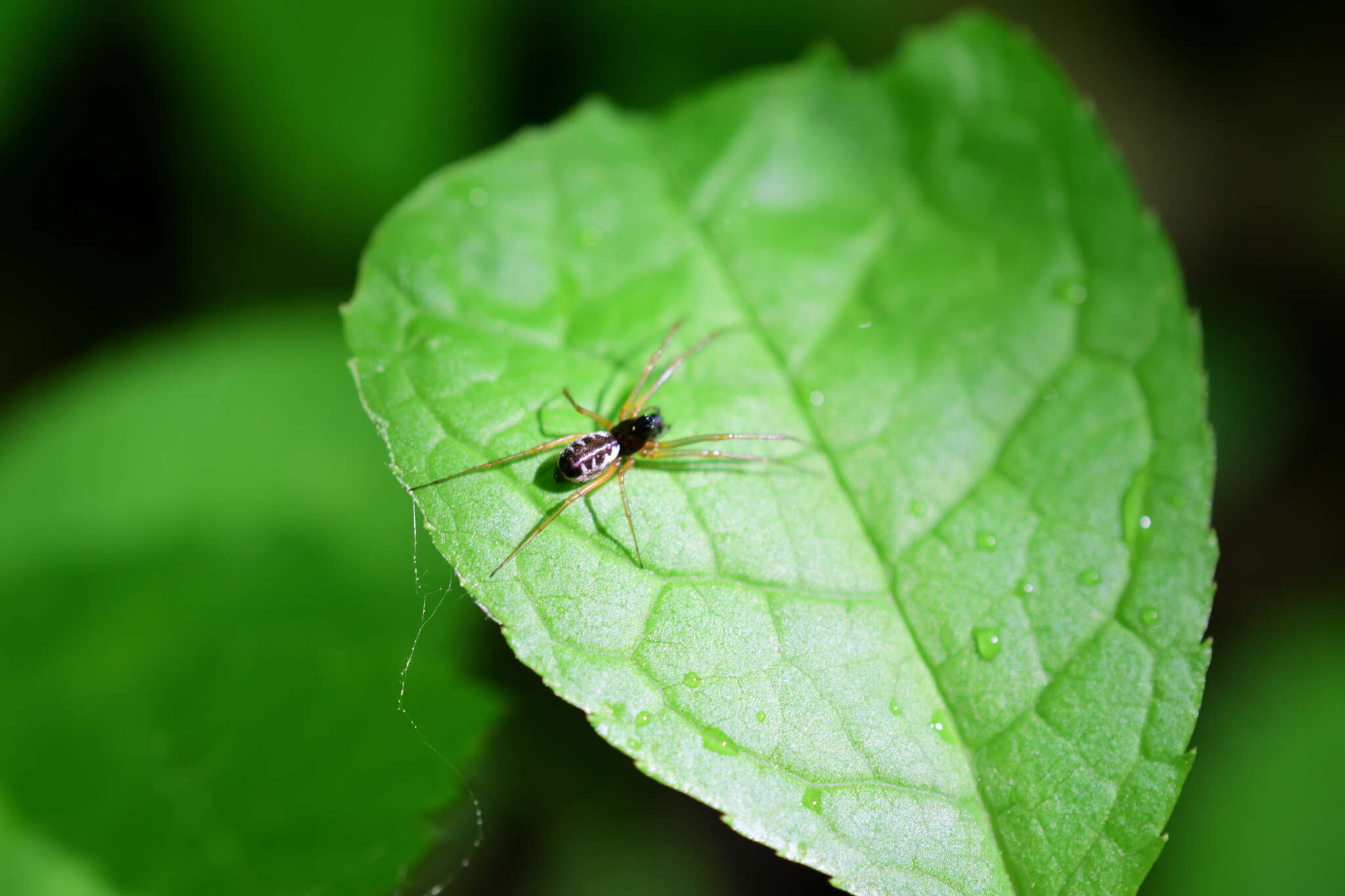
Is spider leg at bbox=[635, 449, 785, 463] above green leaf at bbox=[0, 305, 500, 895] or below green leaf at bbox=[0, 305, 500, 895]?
above

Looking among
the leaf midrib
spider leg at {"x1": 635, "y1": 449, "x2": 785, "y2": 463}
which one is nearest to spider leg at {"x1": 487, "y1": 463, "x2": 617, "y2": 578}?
spider leg at {"x1": 635, "y1": 449, "x2": 785, "y2": 463}

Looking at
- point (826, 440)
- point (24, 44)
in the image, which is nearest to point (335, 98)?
point (24, 44)

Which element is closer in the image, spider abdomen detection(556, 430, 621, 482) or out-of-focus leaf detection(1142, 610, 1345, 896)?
spider abdomen detection(556, 430, 621, 482)

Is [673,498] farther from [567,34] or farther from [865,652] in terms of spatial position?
[567,34]

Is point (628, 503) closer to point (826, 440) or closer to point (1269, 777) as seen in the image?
point (826, 440)

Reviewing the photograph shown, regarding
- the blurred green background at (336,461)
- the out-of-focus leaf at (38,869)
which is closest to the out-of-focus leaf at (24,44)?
the blurred green background at (336,461)

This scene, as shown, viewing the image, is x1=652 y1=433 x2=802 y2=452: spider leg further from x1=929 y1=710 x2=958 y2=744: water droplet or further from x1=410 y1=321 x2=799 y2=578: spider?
x1=929 y1=710 x2=958 y2=744: water droplet
